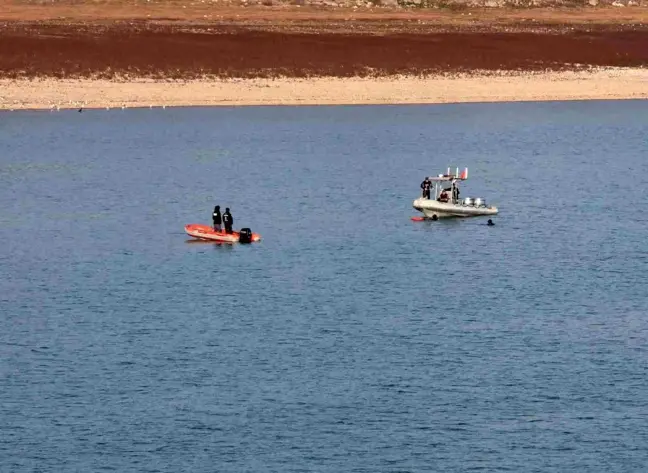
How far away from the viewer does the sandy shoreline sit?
→ 113 meters

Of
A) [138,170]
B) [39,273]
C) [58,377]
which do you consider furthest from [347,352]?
[138,170]

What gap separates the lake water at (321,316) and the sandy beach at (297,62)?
60.6 ft

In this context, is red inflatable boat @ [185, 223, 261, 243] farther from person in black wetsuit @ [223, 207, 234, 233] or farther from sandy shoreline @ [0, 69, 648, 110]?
sandy shoreline @ [0, 69, 648, 110]

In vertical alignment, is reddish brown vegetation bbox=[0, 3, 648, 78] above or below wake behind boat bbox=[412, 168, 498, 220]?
below

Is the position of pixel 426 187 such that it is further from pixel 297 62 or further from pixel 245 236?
pixel 297 62

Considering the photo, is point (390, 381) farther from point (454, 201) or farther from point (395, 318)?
point (454, 201)

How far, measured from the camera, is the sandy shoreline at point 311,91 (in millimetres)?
112812

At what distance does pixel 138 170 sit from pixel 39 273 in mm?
30760

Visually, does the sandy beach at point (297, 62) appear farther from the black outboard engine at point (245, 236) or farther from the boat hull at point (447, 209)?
the black outboard engine at point (245, 236)

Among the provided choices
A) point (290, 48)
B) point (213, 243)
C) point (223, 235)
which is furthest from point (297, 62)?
point (223, 235)

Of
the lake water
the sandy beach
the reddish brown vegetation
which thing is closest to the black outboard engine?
the lake water

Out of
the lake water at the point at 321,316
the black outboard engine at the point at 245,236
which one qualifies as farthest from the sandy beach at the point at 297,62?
the black outboard engine at the point at 245,236

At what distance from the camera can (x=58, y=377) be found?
44.9 meters

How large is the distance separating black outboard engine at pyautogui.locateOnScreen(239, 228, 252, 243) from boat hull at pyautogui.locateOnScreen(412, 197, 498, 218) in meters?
9.27
